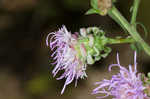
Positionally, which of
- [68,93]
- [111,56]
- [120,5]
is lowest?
[68,93]

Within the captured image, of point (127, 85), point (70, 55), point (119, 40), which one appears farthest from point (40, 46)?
point (127, 85)

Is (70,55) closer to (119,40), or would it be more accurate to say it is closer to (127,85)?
(119,40)

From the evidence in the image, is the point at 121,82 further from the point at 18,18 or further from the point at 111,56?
the point at 18,18

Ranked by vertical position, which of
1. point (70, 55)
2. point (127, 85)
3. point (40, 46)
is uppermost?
point (40, 46)

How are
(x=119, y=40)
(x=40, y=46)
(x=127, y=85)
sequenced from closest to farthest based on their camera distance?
1. (x=127, y=85)
2. (x=119, y=40)
3. (x=40, y=46)

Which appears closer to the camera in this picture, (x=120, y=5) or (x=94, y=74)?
(x=120, y=5)

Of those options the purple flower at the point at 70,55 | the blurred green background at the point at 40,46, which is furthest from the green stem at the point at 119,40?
the blurred green background at the point at 40,46

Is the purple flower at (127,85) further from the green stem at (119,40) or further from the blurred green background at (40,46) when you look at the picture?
the blurred green background at (40,46)

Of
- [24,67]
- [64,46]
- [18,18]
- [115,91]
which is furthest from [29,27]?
[115,91]

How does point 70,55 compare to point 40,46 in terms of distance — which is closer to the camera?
point 70,55
